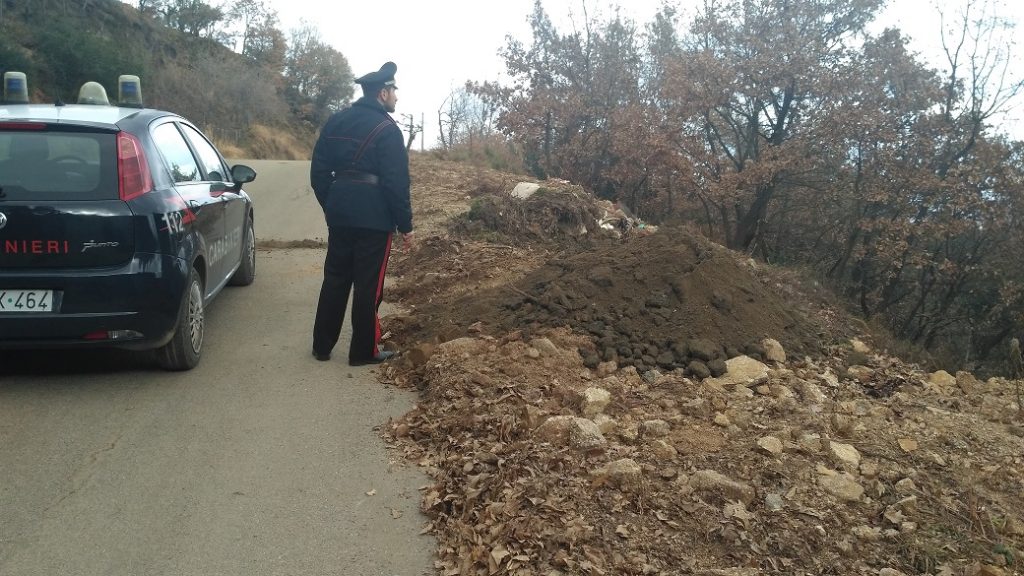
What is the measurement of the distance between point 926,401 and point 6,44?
37.3 meters

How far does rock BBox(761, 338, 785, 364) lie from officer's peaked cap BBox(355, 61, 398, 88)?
127 inches

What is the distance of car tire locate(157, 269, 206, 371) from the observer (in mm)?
5125

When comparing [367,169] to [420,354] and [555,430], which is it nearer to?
[420,354]

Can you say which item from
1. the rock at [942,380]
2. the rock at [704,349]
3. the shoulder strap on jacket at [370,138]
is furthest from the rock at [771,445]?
the shoulder strap on jacket at [370,138]

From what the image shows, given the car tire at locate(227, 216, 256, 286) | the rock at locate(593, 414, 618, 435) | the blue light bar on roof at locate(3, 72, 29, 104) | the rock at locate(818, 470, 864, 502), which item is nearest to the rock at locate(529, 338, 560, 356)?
the rock at locate(593, 414, 618, 435)

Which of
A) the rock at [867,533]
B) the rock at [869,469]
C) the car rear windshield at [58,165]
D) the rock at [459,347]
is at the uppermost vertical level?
the car rear windshield at [58,165]

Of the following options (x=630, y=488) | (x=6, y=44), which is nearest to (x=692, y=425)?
(x=630, y=488)

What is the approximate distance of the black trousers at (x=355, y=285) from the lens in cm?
549

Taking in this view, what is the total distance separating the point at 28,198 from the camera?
4.54 meters

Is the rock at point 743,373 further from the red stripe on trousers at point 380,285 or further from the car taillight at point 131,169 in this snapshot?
the car taillight at point 131,169

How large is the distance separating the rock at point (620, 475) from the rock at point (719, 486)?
0.72 ft

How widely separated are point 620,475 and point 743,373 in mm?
1910

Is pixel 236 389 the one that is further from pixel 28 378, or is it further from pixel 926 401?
pixel 926 401

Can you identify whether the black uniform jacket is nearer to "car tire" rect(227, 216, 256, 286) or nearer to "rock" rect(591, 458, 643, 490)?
"rock" rect(591, 458, 643, 490)
